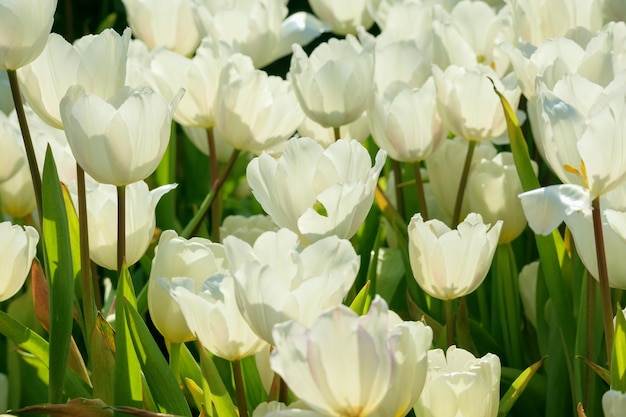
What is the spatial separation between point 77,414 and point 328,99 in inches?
20.3

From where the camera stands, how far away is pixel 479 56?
1520mm

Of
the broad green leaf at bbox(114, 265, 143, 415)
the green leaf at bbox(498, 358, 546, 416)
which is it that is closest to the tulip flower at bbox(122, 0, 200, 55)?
the broad green leaf at bbox(114, 265, 143, 415)

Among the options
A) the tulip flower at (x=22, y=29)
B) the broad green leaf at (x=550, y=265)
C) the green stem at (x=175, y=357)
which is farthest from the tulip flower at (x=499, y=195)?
the tulip flower at (x=22, y=29)

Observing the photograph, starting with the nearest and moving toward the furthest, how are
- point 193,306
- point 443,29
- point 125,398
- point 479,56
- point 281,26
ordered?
point 193,306 < point 125,398 < point 443,29 < point 479,56 < point 281,26

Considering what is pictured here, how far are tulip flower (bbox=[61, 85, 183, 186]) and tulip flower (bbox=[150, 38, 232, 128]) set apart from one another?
0.36m

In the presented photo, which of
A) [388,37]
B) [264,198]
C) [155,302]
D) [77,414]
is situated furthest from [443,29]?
[77,414]

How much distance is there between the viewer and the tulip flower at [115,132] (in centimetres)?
95

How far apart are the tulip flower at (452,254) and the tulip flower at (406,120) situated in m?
0.26

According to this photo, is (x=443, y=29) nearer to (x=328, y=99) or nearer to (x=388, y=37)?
(x=388, y=37)

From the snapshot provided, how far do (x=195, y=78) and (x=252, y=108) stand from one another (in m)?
0.10

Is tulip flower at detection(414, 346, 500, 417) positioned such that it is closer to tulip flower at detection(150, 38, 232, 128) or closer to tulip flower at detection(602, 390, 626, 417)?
tulip flower at detection(602, 390, 626, 417)

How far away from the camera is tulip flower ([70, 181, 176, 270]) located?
3.49 ft

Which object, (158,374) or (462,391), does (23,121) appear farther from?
(462,391)

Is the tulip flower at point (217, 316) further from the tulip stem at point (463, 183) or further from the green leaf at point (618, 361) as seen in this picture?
the tulip stem at point (463, 183)
